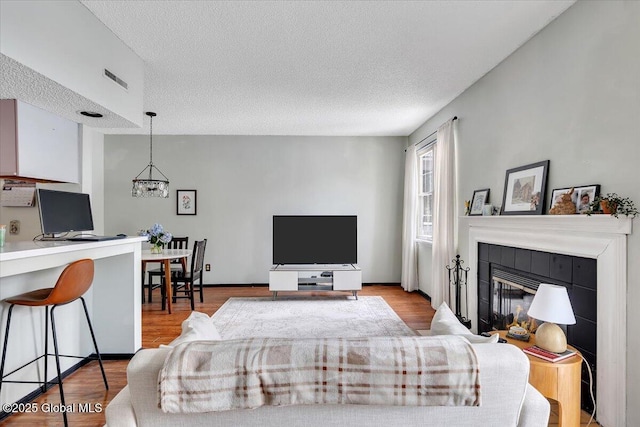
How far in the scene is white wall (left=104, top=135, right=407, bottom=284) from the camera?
615 cm

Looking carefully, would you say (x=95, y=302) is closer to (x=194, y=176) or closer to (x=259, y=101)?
(x=259, y=101)

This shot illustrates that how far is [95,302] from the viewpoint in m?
3.08

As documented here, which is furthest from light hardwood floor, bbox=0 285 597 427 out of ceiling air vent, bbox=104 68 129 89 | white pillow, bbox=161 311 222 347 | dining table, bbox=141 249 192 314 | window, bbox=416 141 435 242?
ceiling air vent, bbox=104 68 129 89

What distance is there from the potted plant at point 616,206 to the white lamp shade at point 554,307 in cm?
50

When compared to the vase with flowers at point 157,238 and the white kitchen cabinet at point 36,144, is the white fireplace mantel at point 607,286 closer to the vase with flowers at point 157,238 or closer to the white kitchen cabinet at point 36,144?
the white kitchen cabinet at point 36,144

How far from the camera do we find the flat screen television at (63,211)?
2.42 m

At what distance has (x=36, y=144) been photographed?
99.5 inches

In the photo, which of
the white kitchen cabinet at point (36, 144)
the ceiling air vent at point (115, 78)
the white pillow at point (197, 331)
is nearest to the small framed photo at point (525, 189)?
the white pillow at point (197, 331)

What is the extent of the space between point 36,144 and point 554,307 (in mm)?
3447

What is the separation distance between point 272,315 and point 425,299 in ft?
7.58

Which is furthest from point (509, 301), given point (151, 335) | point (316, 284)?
point (151, 335)

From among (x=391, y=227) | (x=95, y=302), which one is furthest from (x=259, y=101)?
(x=391, y=227)

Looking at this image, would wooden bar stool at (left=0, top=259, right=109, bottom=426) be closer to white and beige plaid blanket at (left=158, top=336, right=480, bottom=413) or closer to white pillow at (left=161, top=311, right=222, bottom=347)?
white pillow at (left=161, top=311, right=222, bottom=347)

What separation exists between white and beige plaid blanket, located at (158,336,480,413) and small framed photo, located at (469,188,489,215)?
263cm
